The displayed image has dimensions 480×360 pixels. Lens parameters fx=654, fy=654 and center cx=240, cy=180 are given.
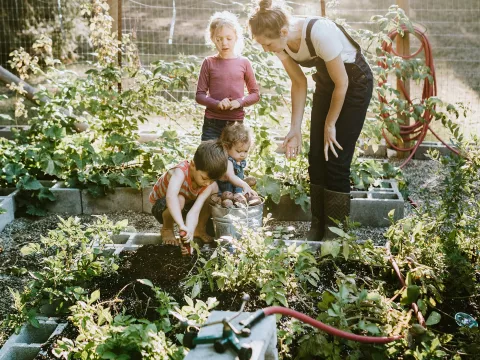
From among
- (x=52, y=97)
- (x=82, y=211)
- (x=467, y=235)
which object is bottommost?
(x=82, y=211)

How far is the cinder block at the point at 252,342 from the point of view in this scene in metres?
2.00

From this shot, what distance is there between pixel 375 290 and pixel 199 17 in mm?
10002

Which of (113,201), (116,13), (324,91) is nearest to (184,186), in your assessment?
(324,91)

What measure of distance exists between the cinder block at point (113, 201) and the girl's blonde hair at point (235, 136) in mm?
1224

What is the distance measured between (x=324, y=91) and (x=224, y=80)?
0.86 m

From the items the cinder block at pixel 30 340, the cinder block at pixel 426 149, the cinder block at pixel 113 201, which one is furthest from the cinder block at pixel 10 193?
the cinder block at pixel 426 149

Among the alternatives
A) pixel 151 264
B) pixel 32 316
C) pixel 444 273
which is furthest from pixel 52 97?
pixel 444 273

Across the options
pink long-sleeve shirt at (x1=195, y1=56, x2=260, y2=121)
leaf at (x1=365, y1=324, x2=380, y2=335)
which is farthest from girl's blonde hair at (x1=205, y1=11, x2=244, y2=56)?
leaf at (x1=365, y1=324, x2=380, y2=335)

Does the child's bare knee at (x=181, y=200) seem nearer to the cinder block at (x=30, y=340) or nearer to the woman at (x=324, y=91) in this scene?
the woman at (x=324, y=91)

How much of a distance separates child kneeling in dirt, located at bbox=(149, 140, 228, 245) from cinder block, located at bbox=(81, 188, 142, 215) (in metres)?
0.94

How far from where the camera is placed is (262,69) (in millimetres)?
4953

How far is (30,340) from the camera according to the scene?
2898mm

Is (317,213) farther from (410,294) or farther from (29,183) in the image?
(29,183)

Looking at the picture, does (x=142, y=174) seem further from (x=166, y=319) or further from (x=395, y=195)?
(x=166, y=319)
